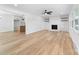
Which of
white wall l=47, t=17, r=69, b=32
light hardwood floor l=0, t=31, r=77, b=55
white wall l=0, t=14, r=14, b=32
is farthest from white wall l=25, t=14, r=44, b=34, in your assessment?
light hardwood floor l=0, t=31, r=77, b=55

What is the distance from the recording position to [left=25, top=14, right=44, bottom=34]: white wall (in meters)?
9.32

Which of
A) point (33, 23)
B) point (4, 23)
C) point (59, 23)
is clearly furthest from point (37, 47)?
point (59, 23)

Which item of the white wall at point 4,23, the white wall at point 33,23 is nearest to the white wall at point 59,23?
the white wall at point 33,23

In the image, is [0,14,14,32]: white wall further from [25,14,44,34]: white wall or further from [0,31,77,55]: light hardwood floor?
[25,14,44,34]: white wall

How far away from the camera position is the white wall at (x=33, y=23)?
9.32 metres

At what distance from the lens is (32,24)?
1016cm

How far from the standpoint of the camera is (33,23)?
10375mm

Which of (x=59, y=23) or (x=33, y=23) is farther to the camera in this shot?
(x=59, y=23)

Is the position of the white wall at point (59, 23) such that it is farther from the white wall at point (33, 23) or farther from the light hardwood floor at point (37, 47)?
the light hardwood floor at point (37, 47)

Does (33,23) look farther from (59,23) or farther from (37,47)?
(37,47)

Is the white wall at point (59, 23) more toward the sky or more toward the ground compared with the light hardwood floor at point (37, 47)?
more toward the sky

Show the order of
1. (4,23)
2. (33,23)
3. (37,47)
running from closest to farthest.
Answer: (37,47) < (4,23) < (33,23)
